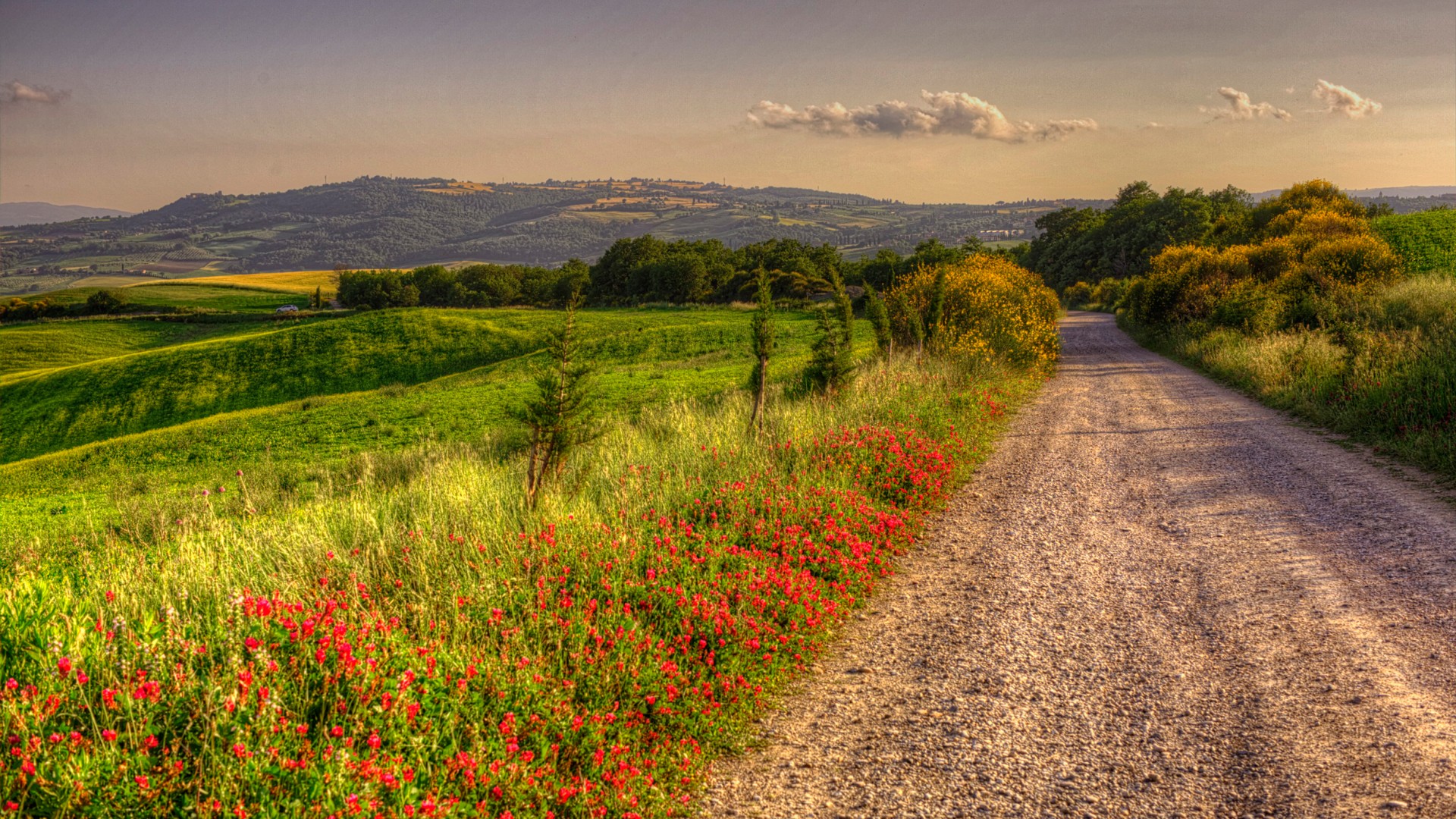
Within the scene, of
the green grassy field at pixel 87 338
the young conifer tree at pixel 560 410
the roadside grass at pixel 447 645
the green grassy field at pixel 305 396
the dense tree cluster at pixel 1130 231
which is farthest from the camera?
the dense tree cluster at pixel 1130 231

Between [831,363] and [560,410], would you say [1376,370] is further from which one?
[560,410]

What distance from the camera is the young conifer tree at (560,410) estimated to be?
839 centimetres

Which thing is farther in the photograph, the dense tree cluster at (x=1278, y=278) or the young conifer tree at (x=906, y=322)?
the dense tree cluster at (x=1278, y=278)

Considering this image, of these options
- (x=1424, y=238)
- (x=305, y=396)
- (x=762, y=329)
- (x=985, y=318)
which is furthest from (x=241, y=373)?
(x=1424, y=238)

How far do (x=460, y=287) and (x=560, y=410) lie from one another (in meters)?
89.0

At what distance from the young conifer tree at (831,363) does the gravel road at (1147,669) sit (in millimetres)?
5214

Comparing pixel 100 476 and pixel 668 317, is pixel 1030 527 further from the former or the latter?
pixel 668 317

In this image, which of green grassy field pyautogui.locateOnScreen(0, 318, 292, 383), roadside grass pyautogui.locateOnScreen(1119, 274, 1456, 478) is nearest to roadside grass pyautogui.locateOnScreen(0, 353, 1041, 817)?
roadside grass pyautogui.locateOnScreen(1119, 274, 1456, 478)

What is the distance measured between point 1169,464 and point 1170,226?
267 ft

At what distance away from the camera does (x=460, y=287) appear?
90375 mm

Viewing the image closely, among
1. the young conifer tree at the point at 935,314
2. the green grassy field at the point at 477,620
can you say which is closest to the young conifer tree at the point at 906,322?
the young conifer tree at the point at 935,314

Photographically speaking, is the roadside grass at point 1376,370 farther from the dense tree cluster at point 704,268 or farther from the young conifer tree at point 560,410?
the dense tree cluster at point 704,268

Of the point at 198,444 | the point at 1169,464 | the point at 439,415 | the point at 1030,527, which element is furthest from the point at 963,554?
the point at 198,444

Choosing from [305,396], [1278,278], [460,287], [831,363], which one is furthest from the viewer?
[460,287]
